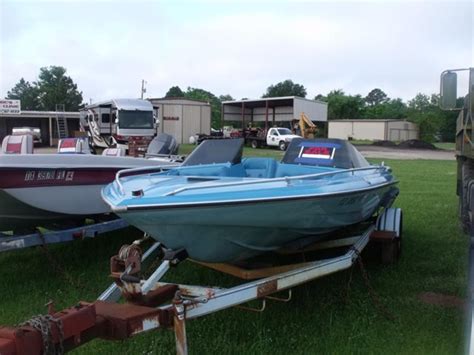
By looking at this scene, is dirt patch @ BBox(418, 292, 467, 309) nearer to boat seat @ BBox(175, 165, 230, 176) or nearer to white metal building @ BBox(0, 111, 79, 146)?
boat seat @ BBox(175, 165, 230, 176)

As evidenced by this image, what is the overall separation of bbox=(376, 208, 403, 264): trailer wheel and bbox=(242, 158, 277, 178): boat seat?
54.5 inches

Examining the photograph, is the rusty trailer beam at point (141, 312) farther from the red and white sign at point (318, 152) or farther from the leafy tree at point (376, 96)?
the leafy tree at point (376, 96)

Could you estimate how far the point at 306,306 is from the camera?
439cm

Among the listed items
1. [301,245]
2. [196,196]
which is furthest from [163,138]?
[196,196]

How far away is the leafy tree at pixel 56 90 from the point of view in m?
71.0

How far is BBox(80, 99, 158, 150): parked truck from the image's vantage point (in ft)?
75.9

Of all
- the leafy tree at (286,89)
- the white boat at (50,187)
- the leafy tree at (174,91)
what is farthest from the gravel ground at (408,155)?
the leafy tree at (174,91)

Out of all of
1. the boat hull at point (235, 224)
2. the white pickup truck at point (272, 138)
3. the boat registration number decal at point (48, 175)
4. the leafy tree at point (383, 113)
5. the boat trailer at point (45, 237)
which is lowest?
the boat trailer at point (45, 237)

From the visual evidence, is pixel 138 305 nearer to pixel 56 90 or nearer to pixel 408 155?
pixel 408 155

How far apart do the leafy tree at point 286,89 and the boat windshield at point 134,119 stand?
63320mm

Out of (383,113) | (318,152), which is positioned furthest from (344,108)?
(318,152)

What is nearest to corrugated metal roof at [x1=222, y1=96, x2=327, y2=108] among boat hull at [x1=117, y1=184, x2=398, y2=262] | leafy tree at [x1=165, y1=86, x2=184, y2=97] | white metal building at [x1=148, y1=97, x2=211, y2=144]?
white metal building at [x1=148, y1=97, x2=211, y2=144]

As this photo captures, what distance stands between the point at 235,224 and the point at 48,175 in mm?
2486

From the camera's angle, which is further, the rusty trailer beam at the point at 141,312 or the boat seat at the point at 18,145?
the boat seat at the point at 18,145
